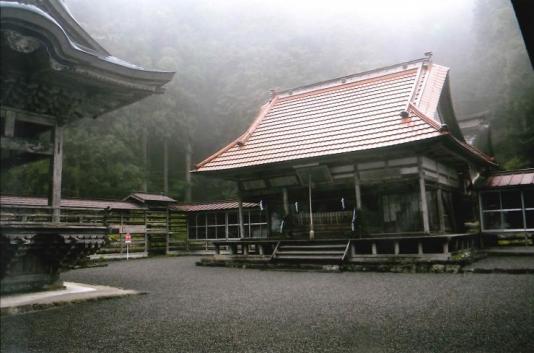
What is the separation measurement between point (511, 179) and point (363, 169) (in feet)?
18.7

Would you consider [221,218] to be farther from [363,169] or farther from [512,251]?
[512,251]

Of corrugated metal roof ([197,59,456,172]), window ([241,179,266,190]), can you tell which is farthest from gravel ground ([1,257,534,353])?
window ([241,179,266,190])

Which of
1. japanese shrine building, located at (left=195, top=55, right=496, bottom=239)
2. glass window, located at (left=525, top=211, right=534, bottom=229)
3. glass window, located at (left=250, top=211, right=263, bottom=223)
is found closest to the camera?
japanese shrine building, located at (left=195, top=55, right=496, bottom=239)

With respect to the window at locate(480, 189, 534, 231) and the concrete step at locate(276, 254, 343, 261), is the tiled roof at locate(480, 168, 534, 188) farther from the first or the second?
the concrete step at locate(276, 254, 343, 261)

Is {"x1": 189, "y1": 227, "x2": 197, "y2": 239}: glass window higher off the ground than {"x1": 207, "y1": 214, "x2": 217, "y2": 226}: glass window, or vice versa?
{"x1": 207, "y1": 214, "x2": 217, "y2": 226}: glass window

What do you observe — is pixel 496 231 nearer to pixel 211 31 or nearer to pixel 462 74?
pixel 462 74

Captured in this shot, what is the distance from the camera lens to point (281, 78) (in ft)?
82.1

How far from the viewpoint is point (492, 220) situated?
1325cm

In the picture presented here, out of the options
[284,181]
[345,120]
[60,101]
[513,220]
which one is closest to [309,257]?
[284,181]

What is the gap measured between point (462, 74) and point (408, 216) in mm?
6751

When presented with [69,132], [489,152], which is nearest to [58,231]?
[69,132]

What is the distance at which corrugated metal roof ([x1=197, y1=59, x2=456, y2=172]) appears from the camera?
10180 millimetres

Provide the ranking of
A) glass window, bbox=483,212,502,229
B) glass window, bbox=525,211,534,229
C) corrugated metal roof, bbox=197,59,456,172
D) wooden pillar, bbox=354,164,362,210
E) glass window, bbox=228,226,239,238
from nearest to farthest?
corrugated metal roof, bbox=197,59,456,172
wooden pillar, bbox=354,164,362,210
glass window, bbox=525,211,534,229
glass window, bbox=483,212,502,229
glass window, bbox=228,226,239,238

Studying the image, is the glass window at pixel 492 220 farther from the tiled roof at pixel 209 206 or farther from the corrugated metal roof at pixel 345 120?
the tiled roof at pixel 209 206
